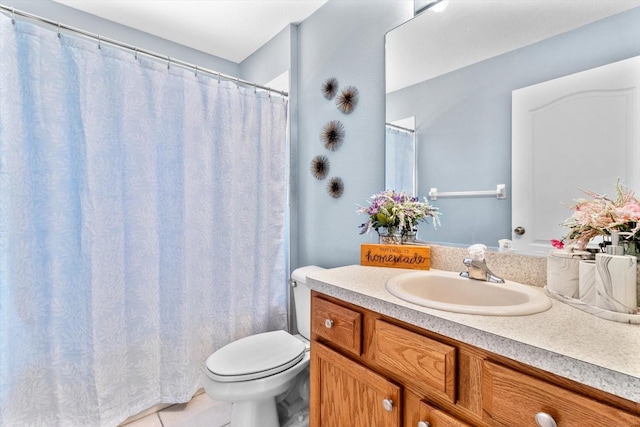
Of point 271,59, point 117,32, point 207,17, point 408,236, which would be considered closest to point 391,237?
point 408,236

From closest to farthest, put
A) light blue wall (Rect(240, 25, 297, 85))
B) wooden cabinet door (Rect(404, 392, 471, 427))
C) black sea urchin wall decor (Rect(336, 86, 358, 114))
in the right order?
wooden cabinet door (Rect(404, 392, 471, 427)) → black sea urchin wall decor (Rect(336, 86, 358, 114)) → light blue wall (Rect(240, 25, 297, 85))

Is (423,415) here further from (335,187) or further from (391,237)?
(335,187)

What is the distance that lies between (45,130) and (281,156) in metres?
1.22

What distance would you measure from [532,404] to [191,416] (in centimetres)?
174

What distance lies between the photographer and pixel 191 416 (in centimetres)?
166

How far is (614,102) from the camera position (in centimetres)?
88

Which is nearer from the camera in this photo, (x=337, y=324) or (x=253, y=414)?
(x=337, y=324)

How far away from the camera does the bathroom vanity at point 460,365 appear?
0.51 meters

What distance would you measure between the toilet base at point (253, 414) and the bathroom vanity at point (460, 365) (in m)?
0.42

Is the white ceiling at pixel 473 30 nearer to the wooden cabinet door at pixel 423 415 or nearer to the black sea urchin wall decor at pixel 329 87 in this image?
the black sea urchin wall decor at pixel 329 87

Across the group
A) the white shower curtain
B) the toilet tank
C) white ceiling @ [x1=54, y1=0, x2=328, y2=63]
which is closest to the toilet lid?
the toilet tank

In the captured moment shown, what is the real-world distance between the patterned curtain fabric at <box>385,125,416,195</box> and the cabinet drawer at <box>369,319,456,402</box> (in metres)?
0.77

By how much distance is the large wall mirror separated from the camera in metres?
0.93

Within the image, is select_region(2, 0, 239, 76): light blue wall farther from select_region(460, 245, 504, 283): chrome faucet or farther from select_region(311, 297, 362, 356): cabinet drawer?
select_region(460, 245, 504, 283): chrome faucet
